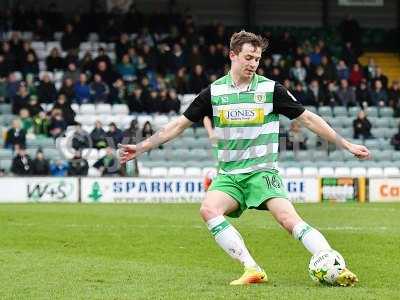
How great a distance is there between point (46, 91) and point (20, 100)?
1.01 metres

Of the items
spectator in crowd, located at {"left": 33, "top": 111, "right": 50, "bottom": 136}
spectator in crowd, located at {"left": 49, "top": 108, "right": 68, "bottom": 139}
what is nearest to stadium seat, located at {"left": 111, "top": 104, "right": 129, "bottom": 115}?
spectator in crowd, located at {"left": 49, "top": 108, "right": 68, "bottom": 139}

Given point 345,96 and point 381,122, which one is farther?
point 345,96

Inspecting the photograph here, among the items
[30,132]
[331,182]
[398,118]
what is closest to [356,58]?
[398,118]

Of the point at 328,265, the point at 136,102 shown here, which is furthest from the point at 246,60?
the point at 136,102

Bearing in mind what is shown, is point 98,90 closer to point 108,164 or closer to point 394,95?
point 108,164

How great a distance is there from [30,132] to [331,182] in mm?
9120

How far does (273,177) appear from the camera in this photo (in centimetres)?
962

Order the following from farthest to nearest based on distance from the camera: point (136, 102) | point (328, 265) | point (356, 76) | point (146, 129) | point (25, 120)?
1. point (356, 76)
2. point (136, 102)
3. point (25, 120)
4. point (146, 129)
5. point (328, 265)

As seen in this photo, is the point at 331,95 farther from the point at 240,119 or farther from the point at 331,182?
the point at 240,119

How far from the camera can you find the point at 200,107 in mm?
9844

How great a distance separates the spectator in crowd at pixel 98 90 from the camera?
32.1m

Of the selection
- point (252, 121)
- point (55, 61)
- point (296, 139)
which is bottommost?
point (296, 139)

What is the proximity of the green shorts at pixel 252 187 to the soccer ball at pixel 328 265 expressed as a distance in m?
A: 0.74

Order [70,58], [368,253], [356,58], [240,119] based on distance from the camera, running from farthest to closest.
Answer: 1. [356,58]
2. [70,58]
3. [368,253]
4. [240,119]
